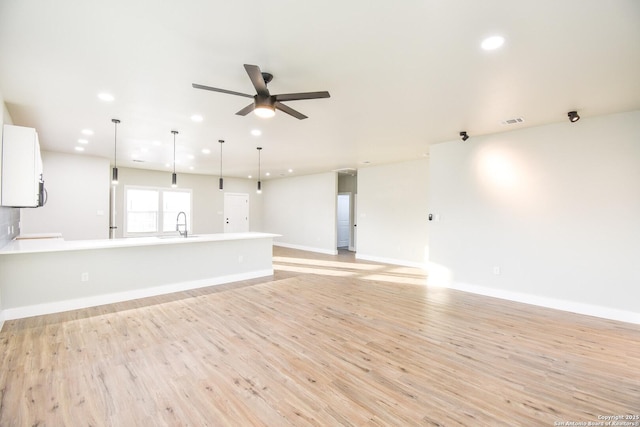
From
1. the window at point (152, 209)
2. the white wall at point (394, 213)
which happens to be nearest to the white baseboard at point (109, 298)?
the white wall at point (394, 213)

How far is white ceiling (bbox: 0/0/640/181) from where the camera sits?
75.5 inches

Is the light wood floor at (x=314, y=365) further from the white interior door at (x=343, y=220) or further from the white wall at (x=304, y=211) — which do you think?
the white interior door at (x=343, y=220)

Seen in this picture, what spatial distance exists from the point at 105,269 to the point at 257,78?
3.81m

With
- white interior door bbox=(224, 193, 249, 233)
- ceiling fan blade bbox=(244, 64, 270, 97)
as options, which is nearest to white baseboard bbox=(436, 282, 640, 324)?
ceiling fan blade bbox=(244, 64, 270, 97)

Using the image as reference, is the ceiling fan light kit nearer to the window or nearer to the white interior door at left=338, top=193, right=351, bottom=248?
the white interior door at left=338, top=193, right=351, bottom=248

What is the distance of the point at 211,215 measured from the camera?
1036cm

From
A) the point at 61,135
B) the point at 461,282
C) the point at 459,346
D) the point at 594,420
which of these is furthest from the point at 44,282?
the point at 461,282

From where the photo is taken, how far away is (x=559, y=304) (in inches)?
165

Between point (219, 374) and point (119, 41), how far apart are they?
2.87 meters

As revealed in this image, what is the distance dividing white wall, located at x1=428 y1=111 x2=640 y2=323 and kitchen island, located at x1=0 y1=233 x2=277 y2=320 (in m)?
4.07

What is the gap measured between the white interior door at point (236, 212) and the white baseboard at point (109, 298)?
→ 542 cm

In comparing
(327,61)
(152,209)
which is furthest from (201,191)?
(327,61)

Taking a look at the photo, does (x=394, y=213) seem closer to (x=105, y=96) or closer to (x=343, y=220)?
(x=343, y=220)

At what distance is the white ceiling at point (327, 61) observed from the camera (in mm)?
1918
